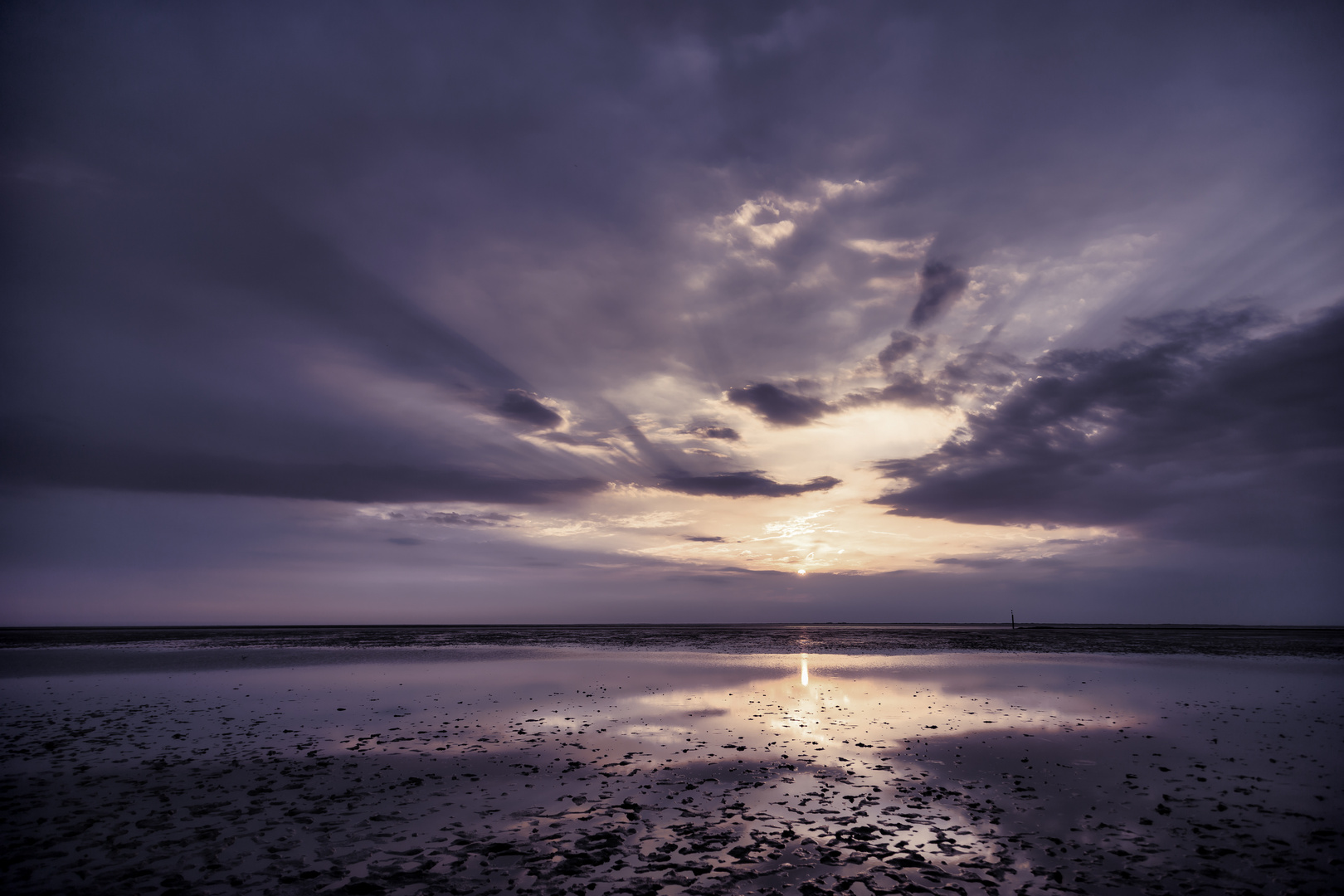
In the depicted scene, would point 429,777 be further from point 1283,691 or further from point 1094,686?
point 1283,691

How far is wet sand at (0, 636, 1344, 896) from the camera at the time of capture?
9344mm

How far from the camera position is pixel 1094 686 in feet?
98.6

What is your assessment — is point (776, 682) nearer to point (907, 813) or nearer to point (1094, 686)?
point (1094, 686)

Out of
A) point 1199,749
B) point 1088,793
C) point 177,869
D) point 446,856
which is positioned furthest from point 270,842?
point 1199,749

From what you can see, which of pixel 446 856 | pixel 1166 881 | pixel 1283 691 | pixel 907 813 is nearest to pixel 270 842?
pixel 446 856

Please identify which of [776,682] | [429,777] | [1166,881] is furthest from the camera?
[776,682]

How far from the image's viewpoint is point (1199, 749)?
1689cm

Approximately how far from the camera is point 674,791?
13.6m

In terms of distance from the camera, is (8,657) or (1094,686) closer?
(1094,686)

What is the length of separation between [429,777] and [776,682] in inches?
861

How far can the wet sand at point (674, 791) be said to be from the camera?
9344 mm

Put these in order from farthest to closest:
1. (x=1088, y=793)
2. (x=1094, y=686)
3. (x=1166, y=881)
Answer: (x=1094, y=686), (x=1088, y=793), (x=1166, y=881)

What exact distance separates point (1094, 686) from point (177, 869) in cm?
3672

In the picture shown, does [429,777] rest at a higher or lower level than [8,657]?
higher
